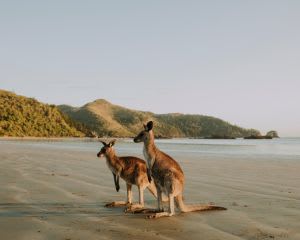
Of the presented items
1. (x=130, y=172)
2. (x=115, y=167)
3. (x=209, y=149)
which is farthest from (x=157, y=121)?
(x=130, y=172)

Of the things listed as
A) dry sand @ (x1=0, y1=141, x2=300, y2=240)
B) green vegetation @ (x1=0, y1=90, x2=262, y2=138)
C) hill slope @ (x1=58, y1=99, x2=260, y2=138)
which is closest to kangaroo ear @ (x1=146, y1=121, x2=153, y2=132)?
green vegetation @ (x1=0, y1=90, x2=262, y2=138)

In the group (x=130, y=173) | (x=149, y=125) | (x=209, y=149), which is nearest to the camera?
(x=149, y=125)

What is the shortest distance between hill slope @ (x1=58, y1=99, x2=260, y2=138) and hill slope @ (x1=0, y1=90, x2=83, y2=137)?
193 ft

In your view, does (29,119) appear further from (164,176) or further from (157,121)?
(157,121)

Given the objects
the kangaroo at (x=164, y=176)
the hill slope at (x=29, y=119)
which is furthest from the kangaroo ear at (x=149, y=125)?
the hill slope at (x=29, y=119)

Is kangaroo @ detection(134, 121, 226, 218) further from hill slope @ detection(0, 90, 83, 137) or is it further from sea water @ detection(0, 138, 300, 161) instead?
hill slope @ detection(0, 90, 83, 137)

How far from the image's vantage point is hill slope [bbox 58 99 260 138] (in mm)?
157625

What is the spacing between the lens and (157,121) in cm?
18038

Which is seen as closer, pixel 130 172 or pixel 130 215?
pixel 130 215

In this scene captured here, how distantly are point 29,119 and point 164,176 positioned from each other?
76910 millimetres

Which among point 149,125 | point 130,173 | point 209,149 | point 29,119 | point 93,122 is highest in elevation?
point 93,122

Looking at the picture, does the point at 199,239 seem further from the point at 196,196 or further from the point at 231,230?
the point at 196,196

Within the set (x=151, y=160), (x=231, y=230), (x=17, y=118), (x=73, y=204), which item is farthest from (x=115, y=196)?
(x=17, y=118)

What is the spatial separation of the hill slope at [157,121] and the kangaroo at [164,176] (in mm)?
141745
